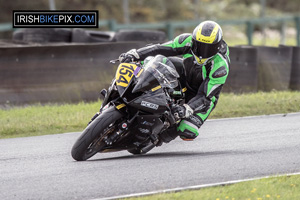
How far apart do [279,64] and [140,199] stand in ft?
29.8

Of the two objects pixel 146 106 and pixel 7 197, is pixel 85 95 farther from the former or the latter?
pixel 7 197

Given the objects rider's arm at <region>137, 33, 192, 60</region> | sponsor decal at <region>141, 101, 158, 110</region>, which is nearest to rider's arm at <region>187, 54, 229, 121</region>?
rider's arm at <region>137, 33, 192, 60</region>

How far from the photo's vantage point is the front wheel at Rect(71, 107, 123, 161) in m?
5.80

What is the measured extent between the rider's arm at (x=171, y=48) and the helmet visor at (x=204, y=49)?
40 centimetres

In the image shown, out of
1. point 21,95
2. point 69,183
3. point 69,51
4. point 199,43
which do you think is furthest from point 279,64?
point 69,183

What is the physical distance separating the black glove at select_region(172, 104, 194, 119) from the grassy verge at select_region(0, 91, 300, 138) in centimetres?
328

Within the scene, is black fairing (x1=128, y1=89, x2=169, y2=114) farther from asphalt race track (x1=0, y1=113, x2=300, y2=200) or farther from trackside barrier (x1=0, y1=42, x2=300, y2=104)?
trackside barrier (x1=0, y1=42, x2=300, y2=104)

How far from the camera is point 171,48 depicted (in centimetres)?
727

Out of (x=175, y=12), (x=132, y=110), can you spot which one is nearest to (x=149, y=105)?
(x=132, y=110)

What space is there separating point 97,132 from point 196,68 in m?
1.87

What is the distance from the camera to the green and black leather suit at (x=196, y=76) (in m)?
6.84

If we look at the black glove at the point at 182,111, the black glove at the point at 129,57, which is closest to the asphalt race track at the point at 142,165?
the black glove at the point at 182,111

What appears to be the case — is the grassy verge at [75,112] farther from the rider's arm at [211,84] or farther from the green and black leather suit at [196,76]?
the rider's arm at [211,84]

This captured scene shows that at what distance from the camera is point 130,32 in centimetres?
1432
